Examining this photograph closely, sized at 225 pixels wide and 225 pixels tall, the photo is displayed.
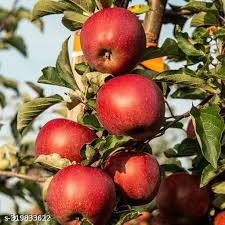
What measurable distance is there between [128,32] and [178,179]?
0.58 meters

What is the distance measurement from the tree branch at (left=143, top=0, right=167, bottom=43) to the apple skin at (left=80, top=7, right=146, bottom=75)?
573 millimetres

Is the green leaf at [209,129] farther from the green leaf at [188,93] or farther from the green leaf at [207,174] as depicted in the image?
the green leaf at [188,93]

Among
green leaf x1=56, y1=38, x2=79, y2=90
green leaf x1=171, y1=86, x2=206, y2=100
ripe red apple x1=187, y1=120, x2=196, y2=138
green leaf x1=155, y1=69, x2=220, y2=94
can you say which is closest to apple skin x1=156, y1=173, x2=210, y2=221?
ripe red apple x1=187, y1=120, x2=196, y2=138

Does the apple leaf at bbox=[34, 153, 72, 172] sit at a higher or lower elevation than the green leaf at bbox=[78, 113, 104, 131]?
lower

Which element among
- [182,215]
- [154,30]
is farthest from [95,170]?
[154,30]

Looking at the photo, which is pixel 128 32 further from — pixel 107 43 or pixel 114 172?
pixel 114 172

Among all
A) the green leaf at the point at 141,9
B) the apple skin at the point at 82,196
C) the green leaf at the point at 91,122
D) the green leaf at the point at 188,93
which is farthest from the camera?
the green leaf at the point at 188,93

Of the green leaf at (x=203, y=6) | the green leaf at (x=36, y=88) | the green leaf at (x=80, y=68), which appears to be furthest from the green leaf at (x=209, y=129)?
the green leaf at (x=36, y=88)

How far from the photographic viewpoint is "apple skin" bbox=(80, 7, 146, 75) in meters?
1.18

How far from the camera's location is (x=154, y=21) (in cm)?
181

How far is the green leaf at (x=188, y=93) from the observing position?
5.81ft

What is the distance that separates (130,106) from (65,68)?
0.24m

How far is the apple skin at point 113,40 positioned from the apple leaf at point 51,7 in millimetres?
126

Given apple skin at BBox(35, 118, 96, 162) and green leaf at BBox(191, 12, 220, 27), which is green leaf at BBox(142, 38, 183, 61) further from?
green leaf at BBox(191, 12, 220, 27)
